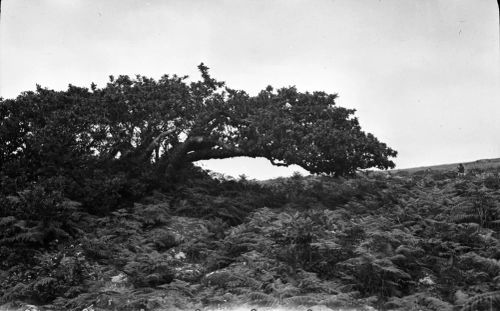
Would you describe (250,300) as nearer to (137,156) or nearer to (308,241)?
(308,241)

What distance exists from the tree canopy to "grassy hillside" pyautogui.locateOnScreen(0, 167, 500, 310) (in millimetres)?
1732

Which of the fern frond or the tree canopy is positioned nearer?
the fern frond

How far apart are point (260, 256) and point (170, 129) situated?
8091 millimetres

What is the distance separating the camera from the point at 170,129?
16.8 meters

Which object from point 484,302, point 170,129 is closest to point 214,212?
point 170,129

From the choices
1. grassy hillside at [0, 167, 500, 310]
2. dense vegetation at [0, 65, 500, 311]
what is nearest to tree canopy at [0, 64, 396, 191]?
dense vegetation at [0, 65, 500, 311]

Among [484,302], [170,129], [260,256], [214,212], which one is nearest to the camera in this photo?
[484,302]

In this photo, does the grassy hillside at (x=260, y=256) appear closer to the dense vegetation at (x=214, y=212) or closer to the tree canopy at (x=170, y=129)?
the dense vegetation at (x=214, y=212)

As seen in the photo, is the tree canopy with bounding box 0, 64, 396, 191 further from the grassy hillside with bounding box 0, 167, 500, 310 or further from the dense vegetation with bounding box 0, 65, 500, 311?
the grassy hillside with bounding box 0, 167, 500, 310

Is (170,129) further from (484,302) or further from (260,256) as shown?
(484,302)

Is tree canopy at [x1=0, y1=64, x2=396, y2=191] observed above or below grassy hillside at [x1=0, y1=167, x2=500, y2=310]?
above

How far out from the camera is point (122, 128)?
15.5m

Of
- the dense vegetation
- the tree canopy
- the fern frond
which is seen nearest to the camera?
the fern frond

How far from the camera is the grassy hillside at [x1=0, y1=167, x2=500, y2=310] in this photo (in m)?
8.07
